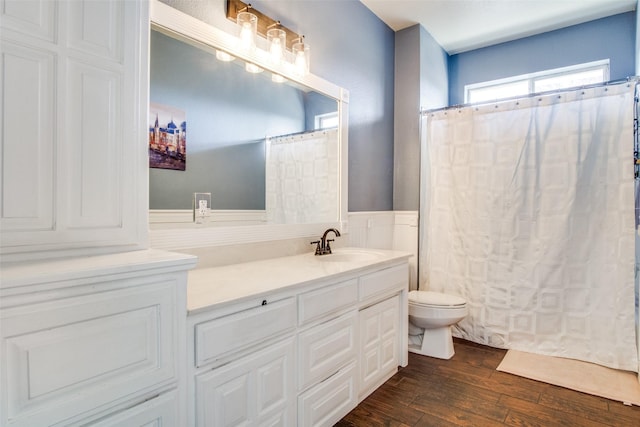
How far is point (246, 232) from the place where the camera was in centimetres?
197

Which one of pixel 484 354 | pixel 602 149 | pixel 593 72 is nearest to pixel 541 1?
pixel 593 72

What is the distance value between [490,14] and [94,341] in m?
3.56

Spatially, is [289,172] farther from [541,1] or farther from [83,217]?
[541,1]

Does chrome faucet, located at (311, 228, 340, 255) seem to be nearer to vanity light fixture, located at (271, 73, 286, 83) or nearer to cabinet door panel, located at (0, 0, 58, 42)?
vanity light fixture, located at (271, 73, 286, 83)

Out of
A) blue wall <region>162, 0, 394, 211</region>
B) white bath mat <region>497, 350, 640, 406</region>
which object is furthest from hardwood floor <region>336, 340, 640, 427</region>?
blue wall <region>162, 0, 394, 211</region>

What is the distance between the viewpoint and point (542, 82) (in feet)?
11.4

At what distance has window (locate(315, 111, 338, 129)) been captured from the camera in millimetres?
2504

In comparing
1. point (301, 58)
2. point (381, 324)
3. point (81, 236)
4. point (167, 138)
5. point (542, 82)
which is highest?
point (542, 82)

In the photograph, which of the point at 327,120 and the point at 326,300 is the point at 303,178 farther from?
the point at 326,300

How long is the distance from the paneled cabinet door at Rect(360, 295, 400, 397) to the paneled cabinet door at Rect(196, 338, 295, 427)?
24.4 inches

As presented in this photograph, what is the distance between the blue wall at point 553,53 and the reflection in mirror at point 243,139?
2.01 m

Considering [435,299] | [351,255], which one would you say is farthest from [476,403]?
[351,255]

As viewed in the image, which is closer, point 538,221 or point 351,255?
point 351,255

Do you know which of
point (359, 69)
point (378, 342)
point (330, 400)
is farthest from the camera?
point (359, 69)
